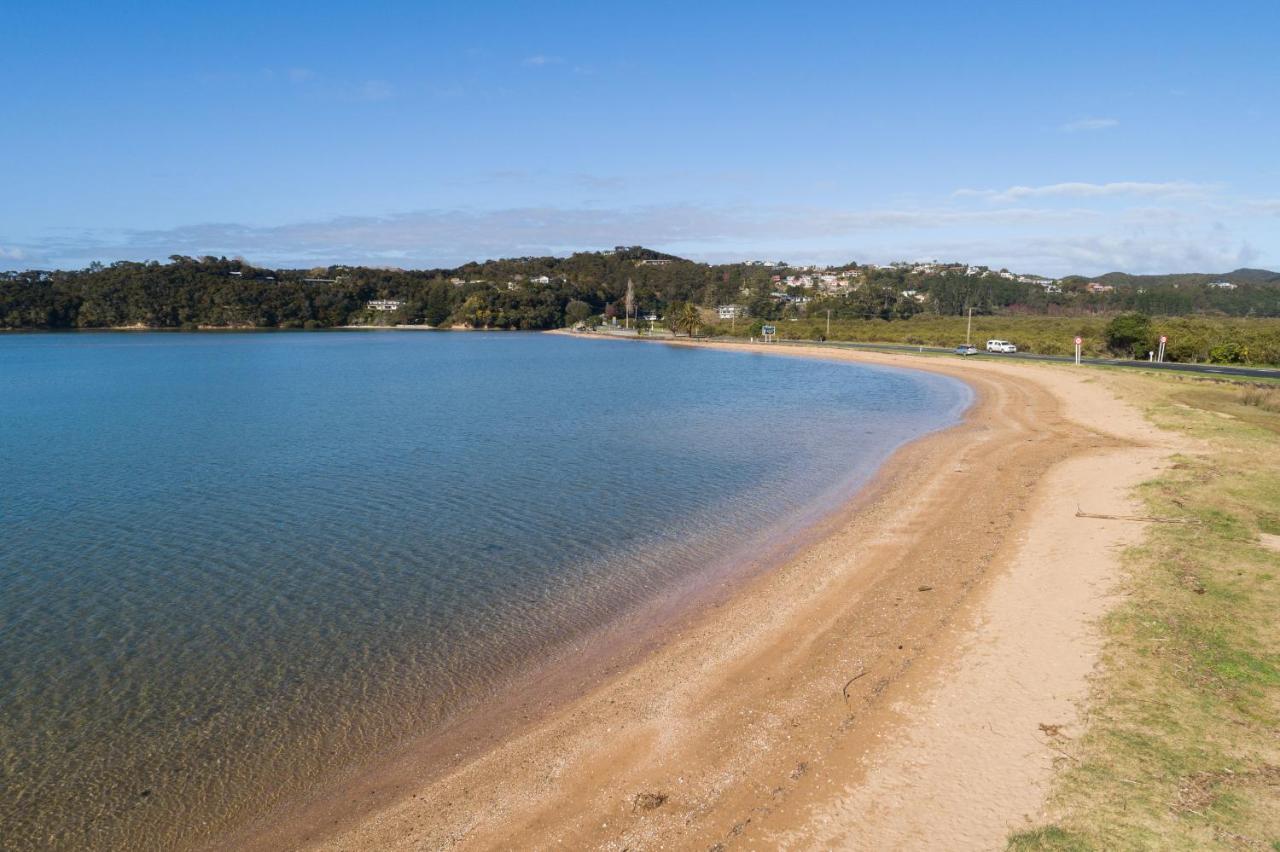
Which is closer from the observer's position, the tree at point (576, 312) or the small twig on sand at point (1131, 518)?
the small twig on sand at point (1131, 518)

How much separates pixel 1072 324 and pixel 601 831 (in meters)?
118

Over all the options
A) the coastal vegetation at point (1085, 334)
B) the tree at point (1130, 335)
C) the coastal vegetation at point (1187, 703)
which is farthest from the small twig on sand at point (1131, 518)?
the tree at point (1130, 335)

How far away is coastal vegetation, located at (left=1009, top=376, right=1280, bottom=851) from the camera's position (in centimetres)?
553

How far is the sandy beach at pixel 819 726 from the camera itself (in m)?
6.20

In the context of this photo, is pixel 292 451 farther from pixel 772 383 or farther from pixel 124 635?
pixel 772 383

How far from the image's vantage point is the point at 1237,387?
33.9 m

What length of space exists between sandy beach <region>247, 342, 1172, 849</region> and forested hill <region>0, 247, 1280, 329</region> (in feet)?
437

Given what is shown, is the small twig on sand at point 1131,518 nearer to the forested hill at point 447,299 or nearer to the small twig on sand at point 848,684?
the small twig on sand at point 848,684

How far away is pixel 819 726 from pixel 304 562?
32.7ft

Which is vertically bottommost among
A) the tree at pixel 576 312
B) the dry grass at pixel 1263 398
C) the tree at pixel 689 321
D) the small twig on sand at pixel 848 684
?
the small twig on sand at pixel 848 684

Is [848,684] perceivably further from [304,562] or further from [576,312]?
[576,312]

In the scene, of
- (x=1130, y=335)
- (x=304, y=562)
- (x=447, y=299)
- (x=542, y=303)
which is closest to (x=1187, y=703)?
(x=304, y=562)

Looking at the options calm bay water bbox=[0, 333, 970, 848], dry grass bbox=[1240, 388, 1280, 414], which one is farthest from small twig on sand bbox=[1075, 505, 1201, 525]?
dry grass bbox=[1240, 388, 1280, 414]

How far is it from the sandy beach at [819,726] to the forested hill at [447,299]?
437ft
